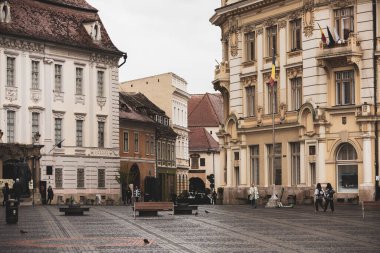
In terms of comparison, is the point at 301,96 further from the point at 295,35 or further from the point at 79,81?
the point at 79,81

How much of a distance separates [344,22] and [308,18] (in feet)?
8.35

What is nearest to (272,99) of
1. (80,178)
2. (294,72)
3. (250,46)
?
(294,72)

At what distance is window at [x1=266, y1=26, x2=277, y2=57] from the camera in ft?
219

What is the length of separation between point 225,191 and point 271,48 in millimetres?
11135

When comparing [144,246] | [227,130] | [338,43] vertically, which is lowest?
[144,246]

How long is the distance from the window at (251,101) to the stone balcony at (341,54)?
28.7 ft

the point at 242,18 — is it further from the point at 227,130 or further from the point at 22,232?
the point at 22,232

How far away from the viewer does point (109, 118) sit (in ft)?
280

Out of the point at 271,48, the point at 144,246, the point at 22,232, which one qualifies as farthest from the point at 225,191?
the point at 144,246

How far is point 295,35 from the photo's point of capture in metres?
64.6

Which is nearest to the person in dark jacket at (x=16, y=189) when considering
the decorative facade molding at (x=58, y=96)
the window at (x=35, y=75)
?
the window at (x=35, y=75)

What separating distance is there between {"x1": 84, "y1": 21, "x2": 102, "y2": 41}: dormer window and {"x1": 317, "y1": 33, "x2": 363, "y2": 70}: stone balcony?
89.3 feet

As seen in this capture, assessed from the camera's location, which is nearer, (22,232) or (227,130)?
(22,232)

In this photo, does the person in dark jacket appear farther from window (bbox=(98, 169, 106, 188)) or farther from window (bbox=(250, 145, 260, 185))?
window (bbox=(98, 169, 106, 188))
